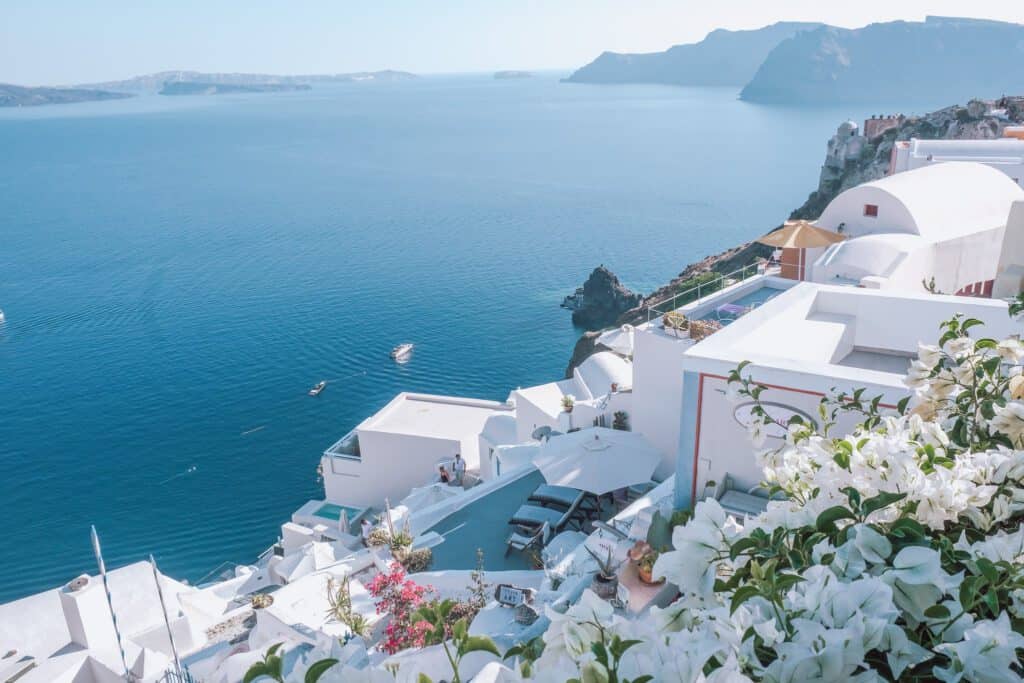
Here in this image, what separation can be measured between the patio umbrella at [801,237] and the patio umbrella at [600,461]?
177 inches

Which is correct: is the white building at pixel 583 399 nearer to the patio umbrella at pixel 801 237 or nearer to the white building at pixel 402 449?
the white building at pixel 402 449

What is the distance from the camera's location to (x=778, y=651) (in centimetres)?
158

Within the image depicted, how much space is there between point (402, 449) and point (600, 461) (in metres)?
10.2

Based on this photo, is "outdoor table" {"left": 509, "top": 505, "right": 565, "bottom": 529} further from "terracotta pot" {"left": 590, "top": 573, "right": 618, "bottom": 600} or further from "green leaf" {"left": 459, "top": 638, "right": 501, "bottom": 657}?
"green leaf" {"left": 459, "top": 638, "right": 501, "bottom": 657}

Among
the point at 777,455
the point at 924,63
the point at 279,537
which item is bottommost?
the point at 279,537

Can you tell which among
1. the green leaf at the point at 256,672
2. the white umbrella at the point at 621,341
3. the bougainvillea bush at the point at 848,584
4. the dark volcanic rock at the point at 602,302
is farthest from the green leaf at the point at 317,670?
the dark volcanic rock at the point at 602,302

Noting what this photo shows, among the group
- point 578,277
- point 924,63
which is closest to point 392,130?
point 578,277

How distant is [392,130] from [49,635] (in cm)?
15240

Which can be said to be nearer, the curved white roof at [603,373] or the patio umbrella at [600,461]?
the patio umbrella at [600,461]

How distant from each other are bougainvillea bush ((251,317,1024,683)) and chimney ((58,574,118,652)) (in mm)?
9657

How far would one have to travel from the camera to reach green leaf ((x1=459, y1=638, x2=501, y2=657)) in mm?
1695

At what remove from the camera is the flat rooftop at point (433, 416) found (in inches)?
893

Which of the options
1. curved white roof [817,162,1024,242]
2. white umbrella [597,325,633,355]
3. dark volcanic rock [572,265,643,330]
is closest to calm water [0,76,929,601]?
dark volcanic rock [572,265,643,330]

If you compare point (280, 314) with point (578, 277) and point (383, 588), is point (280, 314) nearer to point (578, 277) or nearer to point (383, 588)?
point (578, 277)
